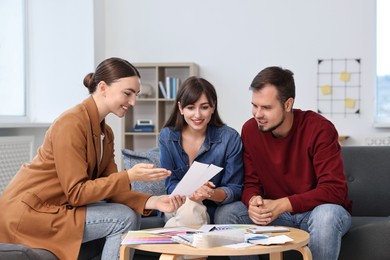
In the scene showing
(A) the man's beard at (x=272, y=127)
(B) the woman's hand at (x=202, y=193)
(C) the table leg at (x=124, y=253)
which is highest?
(A) the man's beard at (x=272, y=127)

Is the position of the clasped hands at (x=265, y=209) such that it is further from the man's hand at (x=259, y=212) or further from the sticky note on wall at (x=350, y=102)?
the sticky note on wall at (x=350, y=102)

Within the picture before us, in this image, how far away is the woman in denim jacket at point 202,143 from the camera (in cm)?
282

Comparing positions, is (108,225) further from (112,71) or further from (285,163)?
(285,163)

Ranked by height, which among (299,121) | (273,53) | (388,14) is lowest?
(299,121)

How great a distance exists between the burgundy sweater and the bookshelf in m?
3.07

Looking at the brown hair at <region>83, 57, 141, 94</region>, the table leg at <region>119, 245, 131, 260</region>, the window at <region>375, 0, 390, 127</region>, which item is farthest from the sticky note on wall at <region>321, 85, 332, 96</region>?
the table leg at <region>119, 245, 131, 260</region>

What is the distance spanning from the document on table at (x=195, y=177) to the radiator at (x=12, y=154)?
8.12 feet

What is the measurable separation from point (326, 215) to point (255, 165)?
0.53 m

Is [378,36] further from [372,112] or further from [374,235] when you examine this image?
[374,235]

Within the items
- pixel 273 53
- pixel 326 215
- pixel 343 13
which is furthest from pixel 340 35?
pixel 326 215

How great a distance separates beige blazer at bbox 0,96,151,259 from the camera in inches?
90.4

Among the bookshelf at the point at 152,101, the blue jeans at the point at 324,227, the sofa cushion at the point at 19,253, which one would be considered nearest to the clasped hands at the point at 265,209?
the blue jeans at the point at 324,227

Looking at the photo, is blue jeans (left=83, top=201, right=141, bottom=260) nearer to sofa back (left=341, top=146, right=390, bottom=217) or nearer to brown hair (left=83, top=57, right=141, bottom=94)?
brown hair (left=83, top=57, right=141, bottom=94)

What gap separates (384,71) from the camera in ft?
19.3
